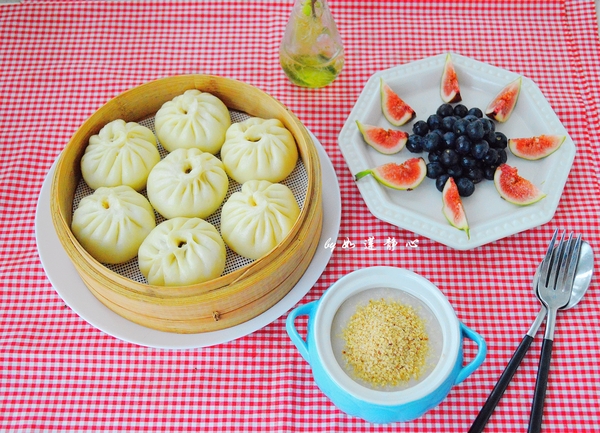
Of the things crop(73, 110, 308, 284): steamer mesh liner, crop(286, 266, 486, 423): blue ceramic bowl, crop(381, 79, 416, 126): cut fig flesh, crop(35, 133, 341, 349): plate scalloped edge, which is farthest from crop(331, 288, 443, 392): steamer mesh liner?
Answer: crop(381, 79, 416, 126): cut fig flesh

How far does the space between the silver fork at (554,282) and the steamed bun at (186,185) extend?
821 mm

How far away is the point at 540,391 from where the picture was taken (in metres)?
1.25

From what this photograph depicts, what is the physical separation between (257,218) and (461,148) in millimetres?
596

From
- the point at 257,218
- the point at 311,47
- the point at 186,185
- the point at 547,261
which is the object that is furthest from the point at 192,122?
the point at 547,261

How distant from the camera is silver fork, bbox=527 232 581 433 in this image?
128cm

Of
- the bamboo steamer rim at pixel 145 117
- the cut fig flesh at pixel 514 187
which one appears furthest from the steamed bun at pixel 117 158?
the cut fig flesh at pixel 514 187

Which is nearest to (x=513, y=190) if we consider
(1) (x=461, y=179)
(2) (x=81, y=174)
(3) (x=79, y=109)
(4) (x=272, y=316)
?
(1) (x=461, y=179)

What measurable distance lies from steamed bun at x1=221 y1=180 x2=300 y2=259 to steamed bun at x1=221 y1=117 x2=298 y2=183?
0.05 meters

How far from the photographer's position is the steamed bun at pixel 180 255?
4.02 feet

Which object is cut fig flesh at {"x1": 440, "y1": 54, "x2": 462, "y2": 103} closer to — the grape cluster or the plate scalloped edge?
the grape cluster

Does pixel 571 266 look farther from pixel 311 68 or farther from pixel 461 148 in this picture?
pixel 311 68

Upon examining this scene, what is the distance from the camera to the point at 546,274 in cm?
138

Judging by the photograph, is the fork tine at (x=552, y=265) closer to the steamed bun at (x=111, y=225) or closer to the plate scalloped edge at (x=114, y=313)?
the plate scalloped edge at (x=114, y=313)

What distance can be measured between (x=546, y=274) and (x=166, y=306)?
907mm
